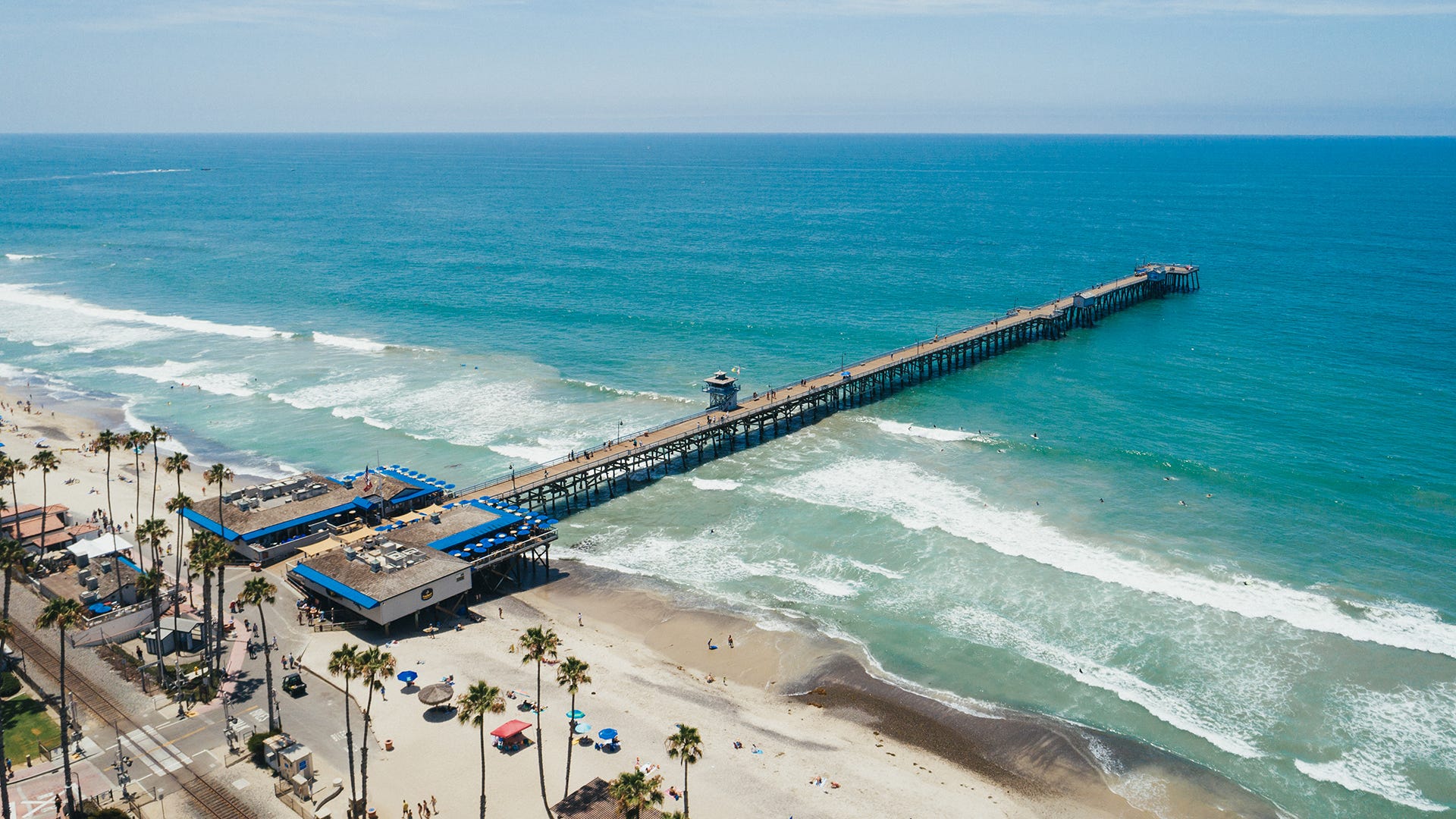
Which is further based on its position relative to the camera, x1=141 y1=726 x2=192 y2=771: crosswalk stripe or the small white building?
the small white building

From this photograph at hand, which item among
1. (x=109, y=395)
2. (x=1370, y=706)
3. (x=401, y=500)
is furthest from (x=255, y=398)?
(x=1370, y=706)

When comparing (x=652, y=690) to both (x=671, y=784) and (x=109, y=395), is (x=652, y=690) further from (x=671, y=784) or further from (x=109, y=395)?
(x=109, y=395)

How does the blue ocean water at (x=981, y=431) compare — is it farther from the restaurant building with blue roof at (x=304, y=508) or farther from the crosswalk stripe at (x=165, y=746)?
the crosswalk stripe at (x=165, y=746)

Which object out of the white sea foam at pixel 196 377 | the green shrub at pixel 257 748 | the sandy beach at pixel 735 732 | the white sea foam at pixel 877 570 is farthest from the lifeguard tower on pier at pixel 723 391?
the white sea foam at pixel 196 377

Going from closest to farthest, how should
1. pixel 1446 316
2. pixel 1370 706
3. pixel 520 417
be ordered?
pixel 1370 706 < pixel 520 417 < pixel 1446 316

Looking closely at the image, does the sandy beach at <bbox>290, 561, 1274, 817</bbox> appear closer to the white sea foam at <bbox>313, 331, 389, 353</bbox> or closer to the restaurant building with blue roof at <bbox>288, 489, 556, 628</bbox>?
the restaurant building with blue roof at <bbox>288, 489, 556, 628</bbox>

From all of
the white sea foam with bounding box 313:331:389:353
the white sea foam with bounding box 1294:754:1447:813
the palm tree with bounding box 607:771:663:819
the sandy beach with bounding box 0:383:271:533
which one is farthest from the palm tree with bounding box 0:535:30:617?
the white sea foam with bounding box 313:331:389:353

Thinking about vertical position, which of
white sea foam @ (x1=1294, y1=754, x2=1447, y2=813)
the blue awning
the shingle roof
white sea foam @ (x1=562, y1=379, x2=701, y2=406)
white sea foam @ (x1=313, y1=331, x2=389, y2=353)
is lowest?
the shingle roof
